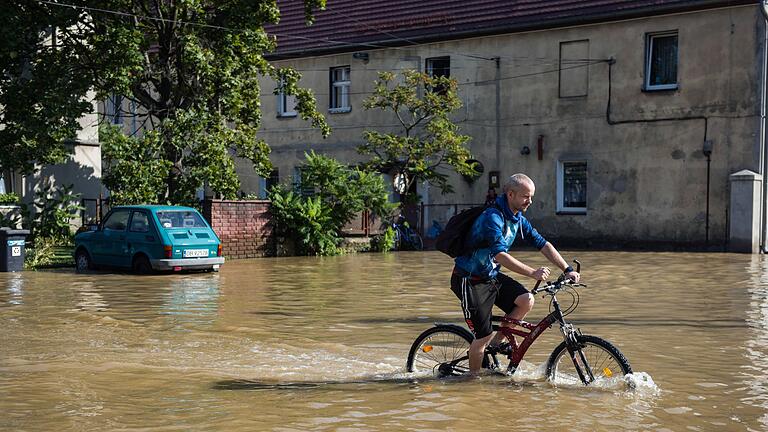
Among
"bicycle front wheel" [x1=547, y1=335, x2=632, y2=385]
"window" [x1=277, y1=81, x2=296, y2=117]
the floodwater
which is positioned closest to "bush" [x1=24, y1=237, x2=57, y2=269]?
the floodwater

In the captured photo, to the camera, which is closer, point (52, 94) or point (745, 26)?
point (52, 94)

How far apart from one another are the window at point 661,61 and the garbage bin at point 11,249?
18.9m

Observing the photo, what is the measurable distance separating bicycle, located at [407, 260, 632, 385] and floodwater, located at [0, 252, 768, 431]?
138mm

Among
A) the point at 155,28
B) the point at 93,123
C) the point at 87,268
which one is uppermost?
the point at 155,28

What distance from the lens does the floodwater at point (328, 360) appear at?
275 inches

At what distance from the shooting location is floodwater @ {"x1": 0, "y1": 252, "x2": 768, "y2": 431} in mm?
6980

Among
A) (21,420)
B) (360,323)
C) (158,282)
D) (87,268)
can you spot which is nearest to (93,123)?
(87,268)

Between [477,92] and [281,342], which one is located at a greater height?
[477,92]

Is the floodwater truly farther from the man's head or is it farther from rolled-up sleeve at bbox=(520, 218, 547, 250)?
the man's head

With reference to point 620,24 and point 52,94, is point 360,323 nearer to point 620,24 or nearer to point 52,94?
point 52,94

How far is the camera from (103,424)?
21.9ft

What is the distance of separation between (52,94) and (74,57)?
60.8 inches

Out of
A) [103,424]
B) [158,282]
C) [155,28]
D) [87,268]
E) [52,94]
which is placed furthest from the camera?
[155,28]

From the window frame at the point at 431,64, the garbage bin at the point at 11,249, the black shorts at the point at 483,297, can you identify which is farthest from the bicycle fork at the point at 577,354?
the window frame at the point at 431,64
